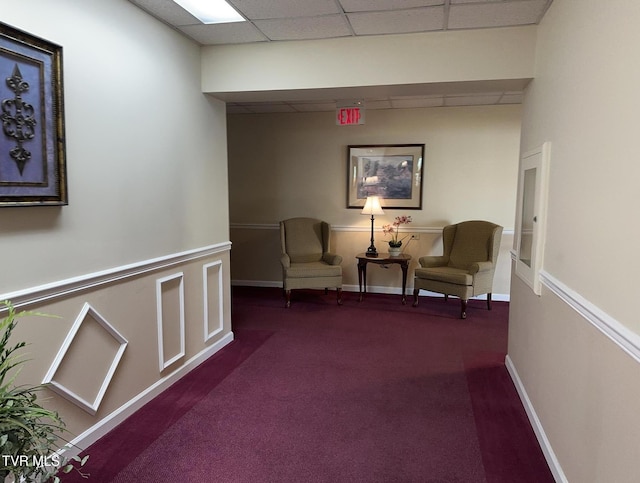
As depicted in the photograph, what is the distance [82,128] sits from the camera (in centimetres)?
222

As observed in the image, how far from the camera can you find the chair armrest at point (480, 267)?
15.4ft

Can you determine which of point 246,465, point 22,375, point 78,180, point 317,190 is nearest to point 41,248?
point 78,180

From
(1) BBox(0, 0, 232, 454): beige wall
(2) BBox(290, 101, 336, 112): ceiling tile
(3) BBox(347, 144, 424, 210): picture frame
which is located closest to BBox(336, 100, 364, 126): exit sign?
(2) BBox(290, 101, 336, 112): ceiling tile

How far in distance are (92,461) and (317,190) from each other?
426 cm

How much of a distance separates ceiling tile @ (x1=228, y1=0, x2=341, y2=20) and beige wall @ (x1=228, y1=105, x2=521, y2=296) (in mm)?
3021

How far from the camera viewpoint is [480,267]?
15.5ft

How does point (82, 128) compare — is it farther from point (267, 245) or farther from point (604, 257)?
point (267, 245)

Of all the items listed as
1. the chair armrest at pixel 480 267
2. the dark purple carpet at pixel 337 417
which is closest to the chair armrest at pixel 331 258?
the dark purple carpet at pixel 337 417

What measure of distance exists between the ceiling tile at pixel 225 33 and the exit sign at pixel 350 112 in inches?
45.1

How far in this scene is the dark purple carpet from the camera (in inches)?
84.4

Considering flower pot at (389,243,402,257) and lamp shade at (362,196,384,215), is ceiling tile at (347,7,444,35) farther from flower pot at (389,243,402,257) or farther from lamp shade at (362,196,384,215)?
flower pot at (389,243,402,257)

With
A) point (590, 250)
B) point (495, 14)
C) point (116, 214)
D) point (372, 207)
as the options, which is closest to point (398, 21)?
point (495, 14)

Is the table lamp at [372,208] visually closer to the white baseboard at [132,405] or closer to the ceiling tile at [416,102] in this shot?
the ceiling tile at [416,102]

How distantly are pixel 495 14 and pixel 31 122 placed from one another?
8.31 feet
